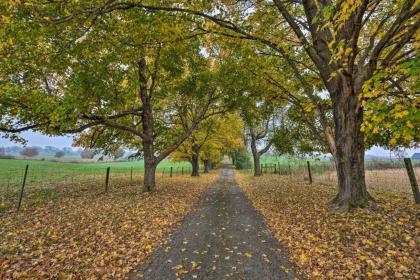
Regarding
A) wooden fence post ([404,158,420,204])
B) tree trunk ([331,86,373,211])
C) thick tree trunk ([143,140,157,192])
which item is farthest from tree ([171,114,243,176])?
wooden fence post ([404,158,420,204])

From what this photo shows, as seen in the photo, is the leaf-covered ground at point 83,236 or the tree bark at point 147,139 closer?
the leaf-covered ground at point 83,236

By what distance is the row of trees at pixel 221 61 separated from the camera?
17.0ft

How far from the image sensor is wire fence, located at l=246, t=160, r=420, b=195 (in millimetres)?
12758

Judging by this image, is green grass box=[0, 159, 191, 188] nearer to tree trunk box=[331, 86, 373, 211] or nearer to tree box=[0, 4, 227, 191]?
tree box=[0, 4, 227, 191]

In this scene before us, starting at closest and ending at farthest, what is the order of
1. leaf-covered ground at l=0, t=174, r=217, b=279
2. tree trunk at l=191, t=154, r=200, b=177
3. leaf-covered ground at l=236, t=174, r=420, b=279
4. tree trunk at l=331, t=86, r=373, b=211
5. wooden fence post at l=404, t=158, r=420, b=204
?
1. leaf-covered ground at l=236, t=174, r=420, b=279
2. leaf-covered ground at l=0, t=174, r=217, b=279
3. tree trunk at l=331, t=86, r=373, b=211
4. wooden fence post at l=404, t=158, r=420, b=204
5. tree trunk at l=191, t=154, r=200, b=177

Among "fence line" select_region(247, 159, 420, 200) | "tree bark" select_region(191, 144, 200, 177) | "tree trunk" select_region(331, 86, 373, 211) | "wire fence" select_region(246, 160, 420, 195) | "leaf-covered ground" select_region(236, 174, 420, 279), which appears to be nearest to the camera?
"leaf-covered ground" select_region(236, 174, 420, 279)

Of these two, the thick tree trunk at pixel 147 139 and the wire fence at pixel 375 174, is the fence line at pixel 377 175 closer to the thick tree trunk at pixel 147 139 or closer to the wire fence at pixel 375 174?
the wire fence at pixel 375 174

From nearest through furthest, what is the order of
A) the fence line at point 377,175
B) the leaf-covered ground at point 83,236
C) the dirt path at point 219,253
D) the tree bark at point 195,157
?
the dirt path at point 219,253, the leaf-covered ground at point 83,236, the fence line at point 377,175, the tree bark at point 195,157

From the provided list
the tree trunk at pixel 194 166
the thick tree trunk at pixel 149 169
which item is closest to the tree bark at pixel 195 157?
the tree trunk at pixel 194 166

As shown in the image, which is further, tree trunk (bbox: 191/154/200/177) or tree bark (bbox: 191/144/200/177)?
tree trunk (bbox: 191/154/200/177)

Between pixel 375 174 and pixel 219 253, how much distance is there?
14.8m

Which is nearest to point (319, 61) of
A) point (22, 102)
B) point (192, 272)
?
point (192, 272)

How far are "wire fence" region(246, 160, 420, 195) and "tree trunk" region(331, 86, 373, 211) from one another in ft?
→ 17.9

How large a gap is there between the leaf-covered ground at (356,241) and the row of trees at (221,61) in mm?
1102
